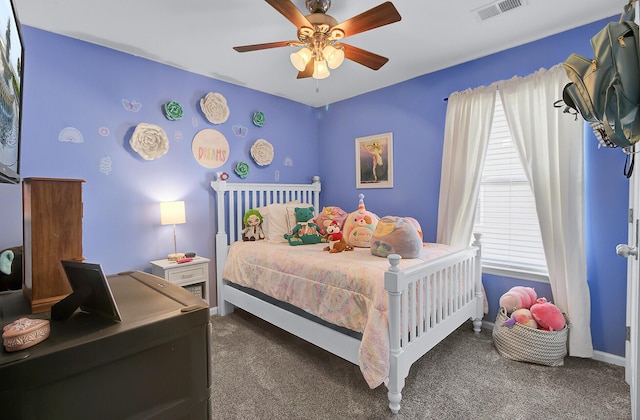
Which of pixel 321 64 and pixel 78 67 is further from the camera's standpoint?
pixel 78 67

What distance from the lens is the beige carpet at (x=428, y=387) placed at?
5.67ft

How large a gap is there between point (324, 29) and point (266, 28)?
698mm

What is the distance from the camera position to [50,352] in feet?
1.72

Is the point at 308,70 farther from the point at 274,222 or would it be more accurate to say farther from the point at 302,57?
the point at 274,222

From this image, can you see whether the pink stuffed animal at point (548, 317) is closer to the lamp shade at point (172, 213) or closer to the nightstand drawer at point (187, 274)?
the nightstand drawer at point (187, 274)

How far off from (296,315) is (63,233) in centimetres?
179

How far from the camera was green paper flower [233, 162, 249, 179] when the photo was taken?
3.40 metres

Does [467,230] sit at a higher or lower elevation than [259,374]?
higher

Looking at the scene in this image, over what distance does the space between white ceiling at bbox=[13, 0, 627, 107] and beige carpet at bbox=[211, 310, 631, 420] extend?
2.44 metres

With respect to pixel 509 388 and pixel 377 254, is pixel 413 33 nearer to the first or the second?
pixel 377 254

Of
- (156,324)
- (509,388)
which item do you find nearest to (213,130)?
(156,324)

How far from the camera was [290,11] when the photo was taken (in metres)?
1.63

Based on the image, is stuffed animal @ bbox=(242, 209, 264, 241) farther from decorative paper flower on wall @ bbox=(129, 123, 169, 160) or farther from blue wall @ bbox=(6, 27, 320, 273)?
decorative paper flower on wall @ bbox=(129, 123, 169, 160)

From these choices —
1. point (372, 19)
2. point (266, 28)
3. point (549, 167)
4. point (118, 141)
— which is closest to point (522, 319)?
point (549, 167)
